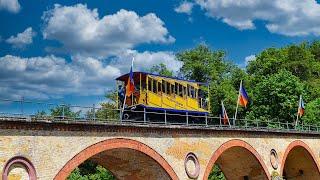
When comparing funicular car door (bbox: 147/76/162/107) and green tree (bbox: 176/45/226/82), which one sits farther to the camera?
green tree (bbox: 176/45/226/82)

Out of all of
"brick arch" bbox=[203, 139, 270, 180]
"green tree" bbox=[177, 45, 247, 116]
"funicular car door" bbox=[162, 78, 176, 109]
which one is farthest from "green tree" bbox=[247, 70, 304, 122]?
"funicular car door" bbox=[162, 78, 176, 109]

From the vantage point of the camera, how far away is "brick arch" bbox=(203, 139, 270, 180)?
2761 cm

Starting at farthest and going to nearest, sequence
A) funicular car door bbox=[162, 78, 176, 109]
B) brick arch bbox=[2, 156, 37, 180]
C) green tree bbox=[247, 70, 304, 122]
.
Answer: green tree bbox=[247, 70, 304, 122]
funicular car door bbox=[162, 78, 176, 109]
brick arch bbox=[2, 156, 37, 180]

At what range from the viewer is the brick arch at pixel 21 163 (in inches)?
677

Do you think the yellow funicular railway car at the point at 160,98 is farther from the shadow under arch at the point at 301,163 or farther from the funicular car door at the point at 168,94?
the shadow under arch at the point at 301,163

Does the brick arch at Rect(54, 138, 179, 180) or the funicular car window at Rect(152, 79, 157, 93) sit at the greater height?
the funicular car window at Rect(152, 79, 157, 93)

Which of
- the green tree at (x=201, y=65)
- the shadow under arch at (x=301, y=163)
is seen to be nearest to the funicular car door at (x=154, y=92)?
the shadow under arch at (x=301, y=163)

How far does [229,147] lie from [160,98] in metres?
5.56

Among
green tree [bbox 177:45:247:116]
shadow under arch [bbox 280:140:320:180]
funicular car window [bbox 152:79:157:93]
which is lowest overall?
shadow under arch [bbox 280:140:320:180]

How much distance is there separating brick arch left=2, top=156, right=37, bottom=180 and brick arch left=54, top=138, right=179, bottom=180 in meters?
1.14

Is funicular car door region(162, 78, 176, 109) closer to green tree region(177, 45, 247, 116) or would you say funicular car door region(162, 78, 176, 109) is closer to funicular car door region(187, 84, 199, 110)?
funicular car door region(187, 84, 199, 110)

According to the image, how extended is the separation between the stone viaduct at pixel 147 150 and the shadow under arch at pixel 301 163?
0.32ft

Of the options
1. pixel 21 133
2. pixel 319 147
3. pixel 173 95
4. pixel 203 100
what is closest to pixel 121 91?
pixel 173 95

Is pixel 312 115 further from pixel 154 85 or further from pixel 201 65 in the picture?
pixel 154 85
